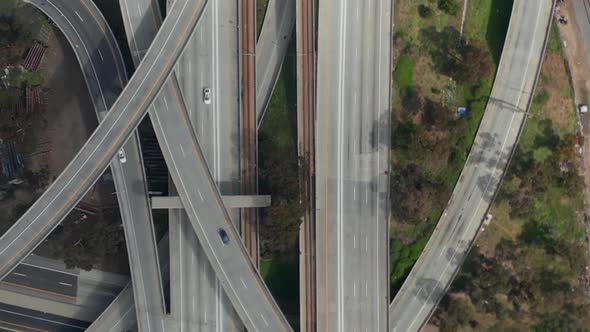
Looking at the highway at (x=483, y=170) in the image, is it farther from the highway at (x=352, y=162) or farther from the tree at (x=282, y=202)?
the tree at (x=282, y=202)

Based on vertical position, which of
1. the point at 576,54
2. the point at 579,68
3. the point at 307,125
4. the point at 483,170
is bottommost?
the point at 483,170

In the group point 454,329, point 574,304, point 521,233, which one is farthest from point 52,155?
point 574,304

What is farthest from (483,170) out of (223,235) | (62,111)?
(62,111)

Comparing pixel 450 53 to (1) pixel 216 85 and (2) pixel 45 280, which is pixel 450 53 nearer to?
(1) pixel 216 85

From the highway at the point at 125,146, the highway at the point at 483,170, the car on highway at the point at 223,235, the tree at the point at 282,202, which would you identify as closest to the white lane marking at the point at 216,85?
the tree at the point at 282,202

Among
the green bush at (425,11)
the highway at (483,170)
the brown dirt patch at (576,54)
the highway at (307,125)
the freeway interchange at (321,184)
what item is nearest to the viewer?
the freeway interchange at (321,184)

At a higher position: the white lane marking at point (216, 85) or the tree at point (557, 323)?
the white lane marking at point (216, 85)

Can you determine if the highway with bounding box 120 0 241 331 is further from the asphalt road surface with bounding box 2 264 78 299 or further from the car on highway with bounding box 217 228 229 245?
the asphalt road surface with bounding box 2 264 78 299
